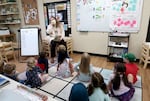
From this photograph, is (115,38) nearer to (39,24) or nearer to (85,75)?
(85,75)

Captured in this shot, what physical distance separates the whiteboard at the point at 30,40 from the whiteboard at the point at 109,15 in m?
1.25

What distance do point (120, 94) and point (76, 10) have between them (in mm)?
2621

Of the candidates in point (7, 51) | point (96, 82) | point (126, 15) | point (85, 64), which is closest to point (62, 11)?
point (126, 15)

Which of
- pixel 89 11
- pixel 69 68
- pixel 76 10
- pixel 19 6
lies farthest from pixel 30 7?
pixel 69 68

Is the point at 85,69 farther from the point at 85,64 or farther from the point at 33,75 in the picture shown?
the point at 33,75

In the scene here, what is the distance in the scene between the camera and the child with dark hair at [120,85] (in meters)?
1.69

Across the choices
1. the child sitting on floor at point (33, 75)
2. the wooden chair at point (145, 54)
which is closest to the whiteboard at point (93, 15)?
the wooden chair at point (145, 54)

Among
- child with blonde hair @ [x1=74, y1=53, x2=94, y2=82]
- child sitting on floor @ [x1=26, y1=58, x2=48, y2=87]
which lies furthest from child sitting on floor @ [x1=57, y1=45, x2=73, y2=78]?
child sitting on floor @ [x1=26, y1=58, x2=48, y2=87]

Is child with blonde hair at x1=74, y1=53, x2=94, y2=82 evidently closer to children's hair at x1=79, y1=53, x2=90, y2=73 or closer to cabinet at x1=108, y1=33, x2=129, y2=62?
children's hair at x1=79, y1=53, x2=90, y2=73

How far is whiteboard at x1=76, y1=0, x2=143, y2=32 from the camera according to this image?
2.96 m

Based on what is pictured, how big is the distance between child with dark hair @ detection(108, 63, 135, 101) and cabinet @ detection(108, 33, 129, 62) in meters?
1.46

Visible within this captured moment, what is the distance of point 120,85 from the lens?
5.69 ft

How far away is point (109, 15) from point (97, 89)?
2342mm

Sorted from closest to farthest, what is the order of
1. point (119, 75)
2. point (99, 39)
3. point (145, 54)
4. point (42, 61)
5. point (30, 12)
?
→ point (119, 75), point (42, 61), point (145, 54), point (99, 39), point (30, 12)
